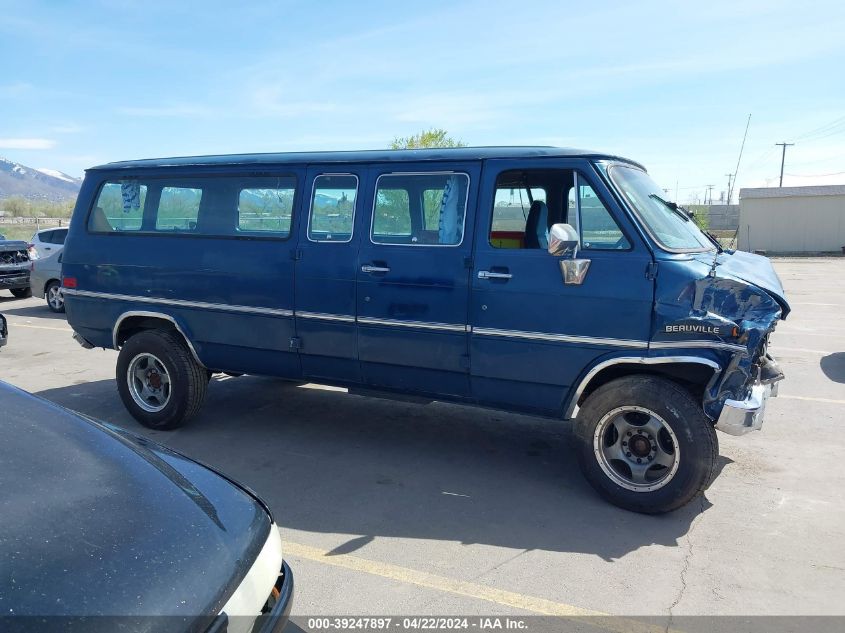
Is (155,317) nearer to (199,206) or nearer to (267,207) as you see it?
(199,206)

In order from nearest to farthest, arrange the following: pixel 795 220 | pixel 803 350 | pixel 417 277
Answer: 1. pixel 417 277
2. pixel 803 350
3. pixel 795 220

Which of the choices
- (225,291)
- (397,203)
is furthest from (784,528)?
(225,291)

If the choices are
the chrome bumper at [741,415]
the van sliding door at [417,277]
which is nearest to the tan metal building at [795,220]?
the chrome bumper at [741,415]

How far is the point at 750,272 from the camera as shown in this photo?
450 cm

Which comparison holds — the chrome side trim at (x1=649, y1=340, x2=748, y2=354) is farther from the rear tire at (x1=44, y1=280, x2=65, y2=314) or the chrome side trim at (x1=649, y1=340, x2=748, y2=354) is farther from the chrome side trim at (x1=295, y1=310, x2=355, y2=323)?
the rear tire at (x1=44, y1=280, x2=65, y2=314)

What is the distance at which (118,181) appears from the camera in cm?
613

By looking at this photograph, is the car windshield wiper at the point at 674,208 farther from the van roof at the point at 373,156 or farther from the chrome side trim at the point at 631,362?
the chrome side trim at the point at 631,362

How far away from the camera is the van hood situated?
419 centimetres

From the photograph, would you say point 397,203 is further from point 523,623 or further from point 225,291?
→ point 523,623

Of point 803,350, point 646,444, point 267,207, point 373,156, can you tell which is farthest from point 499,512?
point 803,350

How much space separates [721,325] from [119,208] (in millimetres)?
5163

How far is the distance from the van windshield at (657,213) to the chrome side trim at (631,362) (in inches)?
28.4

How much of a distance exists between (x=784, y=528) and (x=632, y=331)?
1522 mm

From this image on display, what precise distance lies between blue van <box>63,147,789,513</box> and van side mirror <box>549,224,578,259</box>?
1 centimetres
